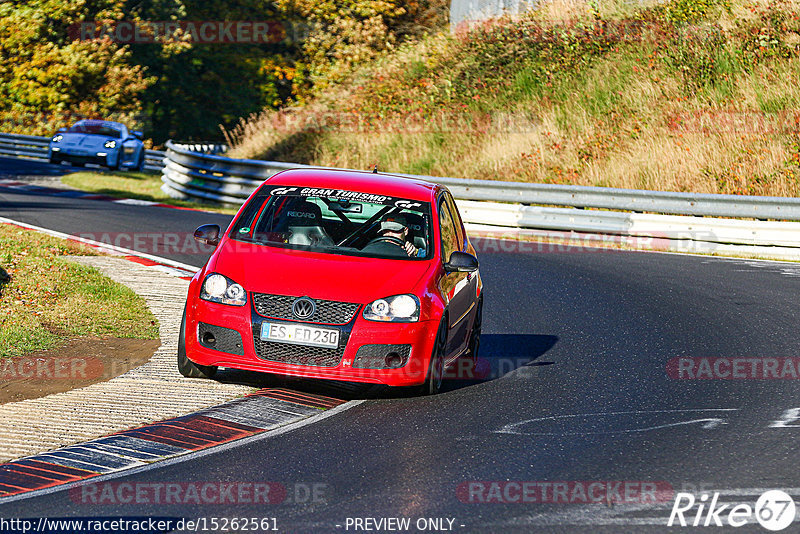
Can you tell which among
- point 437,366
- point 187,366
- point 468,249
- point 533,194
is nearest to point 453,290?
point 437,366

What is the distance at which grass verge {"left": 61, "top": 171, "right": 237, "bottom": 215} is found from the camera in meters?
24.6

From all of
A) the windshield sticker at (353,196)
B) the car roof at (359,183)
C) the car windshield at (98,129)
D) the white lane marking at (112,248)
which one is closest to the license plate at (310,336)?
the windshield sticker at (353,196)

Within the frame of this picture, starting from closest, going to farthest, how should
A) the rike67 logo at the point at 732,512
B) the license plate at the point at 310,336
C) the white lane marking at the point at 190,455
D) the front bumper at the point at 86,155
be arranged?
the rike67 logo at the point at 732,512 → the white lane marking at the point at 190,455 → the license plate at the point at 310,336 → the front bumper at the point at 86,155

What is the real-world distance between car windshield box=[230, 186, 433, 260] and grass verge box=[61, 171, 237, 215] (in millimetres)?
13499

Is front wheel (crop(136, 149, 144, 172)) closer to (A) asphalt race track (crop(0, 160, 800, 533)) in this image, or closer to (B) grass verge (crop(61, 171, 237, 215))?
(B) grass verge (crop(61, 171, 237, 215))

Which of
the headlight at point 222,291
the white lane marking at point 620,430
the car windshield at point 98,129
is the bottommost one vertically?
the white lane marking at point 620,430

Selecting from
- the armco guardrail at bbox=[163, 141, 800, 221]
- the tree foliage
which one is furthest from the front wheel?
the tree foliage

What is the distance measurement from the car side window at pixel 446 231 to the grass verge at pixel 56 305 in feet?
9.13

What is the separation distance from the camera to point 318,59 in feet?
145

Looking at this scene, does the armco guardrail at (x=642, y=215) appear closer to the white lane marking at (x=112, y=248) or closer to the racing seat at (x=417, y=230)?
the white lane marking at (x=112, y=248)

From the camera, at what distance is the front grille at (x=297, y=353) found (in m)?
7.85

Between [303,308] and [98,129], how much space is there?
25.6 metres

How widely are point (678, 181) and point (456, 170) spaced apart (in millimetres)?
5314

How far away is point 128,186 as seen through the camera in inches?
1119
